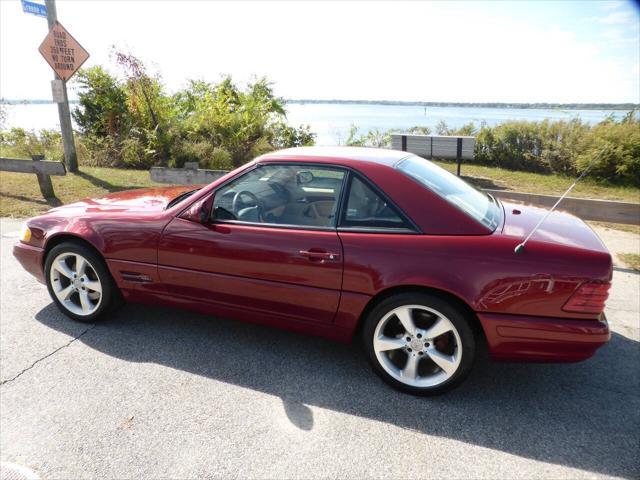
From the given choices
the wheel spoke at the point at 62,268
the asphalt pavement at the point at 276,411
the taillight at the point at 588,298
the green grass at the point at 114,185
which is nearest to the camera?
the asphalt pavement at the point at 276,411

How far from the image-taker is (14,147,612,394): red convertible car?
2.66 meters

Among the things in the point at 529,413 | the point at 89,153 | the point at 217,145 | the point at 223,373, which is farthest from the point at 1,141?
the point at 529,413

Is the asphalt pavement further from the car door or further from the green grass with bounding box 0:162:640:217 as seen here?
the green grass with bounding box 0:162:640:217

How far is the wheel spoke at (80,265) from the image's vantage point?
12.3 ft

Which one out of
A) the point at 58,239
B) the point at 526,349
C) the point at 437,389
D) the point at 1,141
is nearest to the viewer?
the point at 526,349

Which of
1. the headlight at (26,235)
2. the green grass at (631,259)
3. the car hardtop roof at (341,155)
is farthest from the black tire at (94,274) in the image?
the green grass at (631,259)

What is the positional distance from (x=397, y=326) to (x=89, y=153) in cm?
1180

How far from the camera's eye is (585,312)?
262 cm

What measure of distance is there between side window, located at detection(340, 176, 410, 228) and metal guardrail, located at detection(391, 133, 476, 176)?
733 centimetres

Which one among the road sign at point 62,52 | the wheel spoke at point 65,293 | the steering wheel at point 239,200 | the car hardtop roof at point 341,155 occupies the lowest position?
the wheel spoke at point 65,293

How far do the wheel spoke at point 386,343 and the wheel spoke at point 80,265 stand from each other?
2442mm

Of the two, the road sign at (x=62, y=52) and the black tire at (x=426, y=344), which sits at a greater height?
the road sign at (x=62, y=52)

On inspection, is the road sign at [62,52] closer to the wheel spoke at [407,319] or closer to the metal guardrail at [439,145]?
the metal guardrail at [439,145]

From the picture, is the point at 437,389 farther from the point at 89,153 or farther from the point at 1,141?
the point at 1,141
